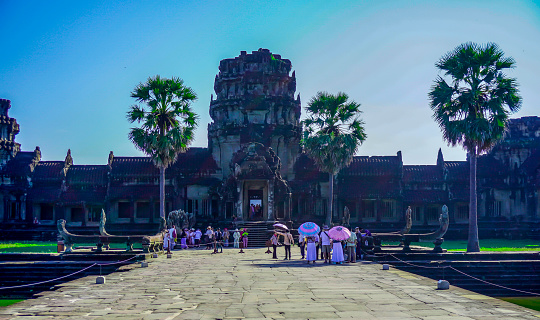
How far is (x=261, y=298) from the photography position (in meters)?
13.1

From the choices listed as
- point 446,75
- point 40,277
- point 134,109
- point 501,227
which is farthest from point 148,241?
point 501,227

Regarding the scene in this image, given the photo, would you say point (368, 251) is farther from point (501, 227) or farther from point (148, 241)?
point (501, 227)

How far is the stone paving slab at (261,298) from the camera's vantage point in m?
11.1

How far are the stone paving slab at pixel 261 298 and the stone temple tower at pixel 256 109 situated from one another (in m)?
23.1

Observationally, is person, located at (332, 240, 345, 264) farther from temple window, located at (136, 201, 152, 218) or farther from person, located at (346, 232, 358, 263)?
temple window, located at (136, 201, 152, 218)

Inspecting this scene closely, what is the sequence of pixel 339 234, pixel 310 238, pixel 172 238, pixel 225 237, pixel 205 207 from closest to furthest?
pixel 339 234 < pixel 310 238 < pixel 172 238 < pixel 225 237 < pixel 205 207

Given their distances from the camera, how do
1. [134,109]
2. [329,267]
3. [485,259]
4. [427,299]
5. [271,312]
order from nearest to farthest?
[271,312]
[427,299]
[329,267]
[485,259]
[134,109]

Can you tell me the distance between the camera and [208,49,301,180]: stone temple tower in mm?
42094

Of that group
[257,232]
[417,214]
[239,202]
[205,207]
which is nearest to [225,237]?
[257,232]

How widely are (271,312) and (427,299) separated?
412 centimetres

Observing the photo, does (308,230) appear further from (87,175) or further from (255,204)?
(87,175)

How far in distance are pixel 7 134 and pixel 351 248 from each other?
116ft

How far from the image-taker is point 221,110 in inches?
1720

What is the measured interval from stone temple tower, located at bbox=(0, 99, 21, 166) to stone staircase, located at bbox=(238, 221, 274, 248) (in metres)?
22.7
